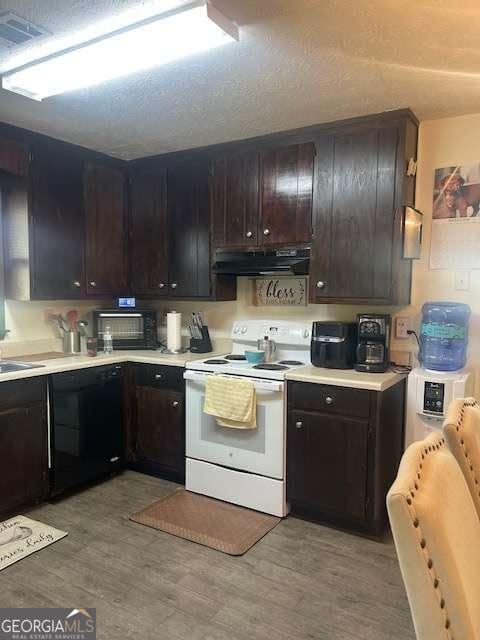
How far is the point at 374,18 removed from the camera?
1.68m

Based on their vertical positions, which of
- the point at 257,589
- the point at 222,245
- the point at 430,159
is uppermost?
the point at 430,159

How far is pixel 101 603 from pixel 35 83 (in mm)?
2385

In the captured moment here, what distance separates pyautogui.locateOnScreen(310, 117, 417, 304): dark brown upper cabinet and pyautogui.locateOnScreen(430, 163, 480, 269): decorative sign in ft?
0.62

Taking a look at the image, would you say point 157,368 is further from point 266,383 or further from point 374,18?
point 374,18

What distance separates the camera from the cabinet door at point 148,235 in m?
3.52

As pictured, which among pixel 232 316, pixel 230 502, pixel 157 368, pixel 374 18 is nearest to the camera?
pixel 374 18

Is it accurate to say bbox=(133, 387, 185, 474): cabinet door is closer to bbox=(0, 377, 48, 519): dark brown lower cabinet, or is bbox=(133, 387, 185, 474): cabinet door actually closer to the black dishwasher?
the black dishwasher

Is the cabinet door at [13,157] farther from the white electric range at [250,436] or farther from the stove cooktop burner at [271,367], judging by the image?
the stove cooktop burner at [271,367]

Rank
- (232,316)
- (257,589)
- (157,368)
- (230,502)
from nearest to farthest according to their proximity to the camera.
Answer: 1. (257,589)
2. (230,502)
3. (157,368)
4. (232,316)

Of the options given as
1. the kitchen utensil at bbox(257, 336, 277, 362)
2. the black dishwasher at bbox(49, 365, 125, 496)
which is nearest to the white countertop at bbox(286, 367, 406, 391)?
the kitchen utensil at bbox(257, 336, 277, 362)

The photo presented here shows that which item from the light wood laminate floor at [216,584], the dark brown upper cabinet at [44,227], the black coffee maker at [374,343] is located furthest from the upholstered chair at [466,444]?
the dark brown upper cabinet at [44,227]

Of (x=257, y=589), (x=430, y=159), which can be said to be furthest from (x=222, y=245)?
(x=257, y=589)

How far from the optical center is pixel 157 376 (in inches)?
126

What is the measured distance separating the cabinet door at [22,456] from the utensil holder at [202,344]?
1.14 meters
